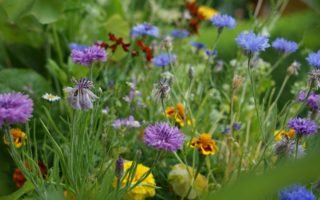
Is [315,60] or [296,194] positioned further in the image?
[315,60]

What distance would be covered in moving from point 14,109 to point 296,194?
29cm

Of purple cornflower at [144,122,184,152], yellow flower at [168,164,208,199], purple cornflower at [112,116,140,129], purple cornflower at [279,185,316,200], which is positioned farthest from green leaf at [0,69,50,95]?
purple cornflower at [279,185,316,200]

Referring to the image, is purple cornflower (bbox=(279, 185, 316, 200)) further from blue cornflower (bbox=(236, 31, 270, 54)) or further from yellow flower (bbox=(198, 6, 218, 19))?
yellow flower (bbox=(198, 6, 218, 19))

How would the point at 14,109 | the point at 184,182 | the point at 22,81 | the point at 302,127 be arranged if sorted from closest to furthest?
the point at 14,109, the point at 302,127, the point at 184,182, the point at 22,81

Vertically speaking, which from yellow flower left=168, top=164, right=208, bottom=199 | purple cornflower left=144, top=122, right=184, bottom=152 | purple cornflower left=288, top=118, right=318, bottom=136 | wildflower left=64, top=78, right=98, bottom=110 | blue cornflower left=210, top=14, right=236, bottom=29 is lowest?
yellow flower left=168, top=164, right=208, bottom=199

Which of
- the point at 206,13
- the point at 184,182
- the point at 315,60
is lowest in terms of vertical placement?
the point at 184,182

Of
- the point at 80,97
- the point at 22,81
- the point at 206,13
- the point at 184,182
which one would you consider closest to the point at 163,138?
the point at 80,97

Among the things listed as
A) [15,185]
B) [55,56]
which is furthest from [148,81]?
[15,185]

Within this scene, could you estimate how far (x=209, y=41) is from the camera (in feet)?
5.51

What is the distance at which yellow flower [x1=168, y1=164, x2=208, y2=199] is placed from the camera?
74cm

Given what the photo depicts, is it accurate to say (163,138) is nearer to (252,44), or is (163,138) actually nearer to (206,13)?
(252,44)

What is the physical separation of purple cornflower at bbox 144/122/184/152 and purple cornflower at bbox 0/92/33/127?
14 cm

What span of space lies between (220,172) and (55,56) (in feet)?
1.75

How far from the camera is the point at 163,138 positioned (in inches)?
21.9
